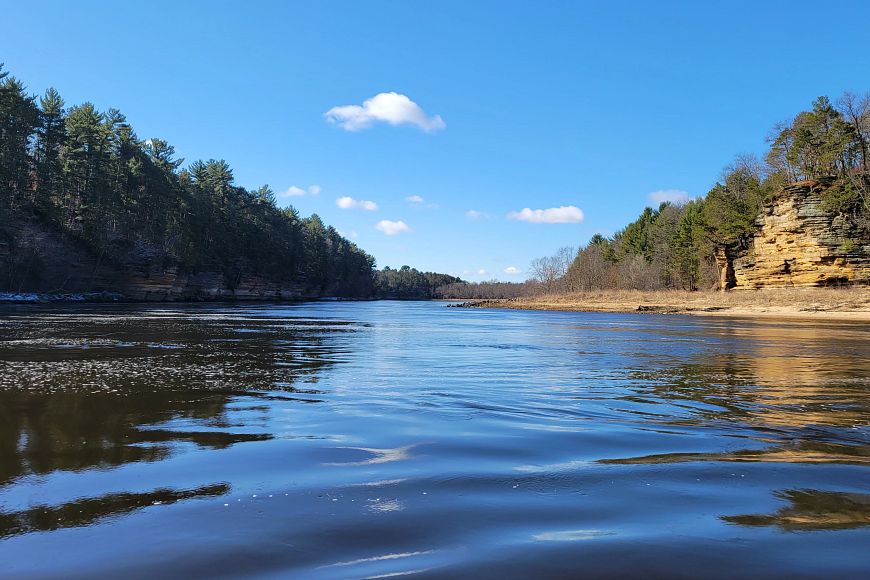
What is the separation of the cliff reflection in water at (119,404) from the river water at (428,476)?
43mm

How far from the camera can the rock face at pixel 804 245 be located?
51.8 meters

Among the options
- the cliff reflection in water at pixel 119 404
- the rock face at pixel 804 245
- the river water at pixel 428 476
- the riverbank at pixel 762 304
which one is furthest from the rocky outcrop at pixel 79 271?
the rock face at pixel 804 245

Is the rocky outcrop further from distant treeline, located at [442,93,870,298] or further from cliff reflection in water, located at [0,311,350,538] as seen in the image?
distant treeline, located at [442,93,870,298]

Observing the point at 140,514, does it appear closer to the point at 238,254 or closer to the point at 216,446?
the point at 216,446

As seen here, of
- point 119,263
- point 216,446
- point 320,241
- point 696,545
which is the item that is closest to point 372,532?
point 696,545

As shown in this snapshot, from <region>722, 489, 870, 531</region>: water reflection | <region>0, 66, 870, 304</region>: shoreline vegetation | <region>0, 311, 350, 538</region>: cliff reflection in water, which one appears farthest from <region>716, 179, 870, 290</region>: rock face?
<region>722, 489, 870, 531</region>: water reflection

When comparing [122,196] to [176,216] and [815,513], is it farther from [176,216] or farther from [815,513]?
[815,513]

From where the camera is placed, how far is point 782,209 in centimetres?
5850

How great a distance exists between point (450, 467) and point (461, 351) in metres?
12.8

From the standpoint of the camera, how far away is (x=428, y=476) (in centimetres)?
485

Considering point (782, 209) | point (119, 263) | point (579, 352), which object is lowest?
point (579, 352)

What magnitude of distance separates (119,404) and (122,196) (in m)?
86.6

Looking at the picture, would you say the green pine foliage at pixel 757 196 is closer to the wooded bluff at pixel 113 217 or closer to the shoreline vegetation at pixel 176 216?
the shoreline vegetation at pixel 176 216

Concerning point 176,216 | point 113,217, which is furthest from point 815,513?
point 176,216
